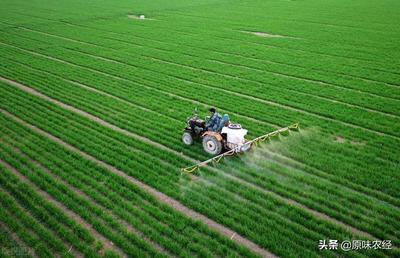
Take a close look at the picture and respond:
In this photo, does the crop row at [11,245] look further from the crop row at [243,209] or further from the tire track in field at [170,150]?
the tire track in field at [170,150]

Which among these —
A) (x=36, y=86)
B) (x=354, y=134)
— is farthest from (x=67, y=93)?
(x=354, y=134)

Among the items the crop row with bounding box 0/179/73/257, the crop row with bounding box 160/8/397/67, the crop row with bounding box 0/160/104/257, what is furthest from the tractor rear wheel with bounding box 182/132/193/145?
the crop row with bounding box 160/8/397/67

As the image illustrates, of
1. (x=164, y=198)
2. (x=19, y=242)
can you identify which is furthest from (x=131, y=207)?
(x=19, y=242)

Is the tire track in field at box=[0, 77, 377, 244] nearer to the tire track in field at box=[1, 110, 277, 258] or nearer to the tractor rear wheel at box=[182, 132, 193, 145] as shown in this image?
the tractor rear wheel at box=[182, 132, 193, 145]

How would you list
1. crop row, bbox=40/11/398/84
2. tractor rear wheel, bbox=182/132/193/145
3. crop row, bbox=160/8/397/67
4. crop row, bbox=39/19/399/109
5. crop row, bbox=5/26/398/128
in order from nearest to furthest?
1. tractor rear wheel, bbox=182/132/193/145
2. crop row, bbox=5/26/398/128
3. crop row, bbox=39/19/399/109
4. crop row, bbox=40/11/398/84
5. crop row, bbox=160/8/397/67

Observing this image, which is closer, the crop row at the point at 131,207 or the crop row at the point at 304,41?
the crop row at the point at 131,207

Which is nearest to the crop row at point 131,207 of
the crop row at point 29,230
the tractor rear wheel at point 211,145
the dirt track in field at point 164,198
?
the dirt track in field at point 164,198

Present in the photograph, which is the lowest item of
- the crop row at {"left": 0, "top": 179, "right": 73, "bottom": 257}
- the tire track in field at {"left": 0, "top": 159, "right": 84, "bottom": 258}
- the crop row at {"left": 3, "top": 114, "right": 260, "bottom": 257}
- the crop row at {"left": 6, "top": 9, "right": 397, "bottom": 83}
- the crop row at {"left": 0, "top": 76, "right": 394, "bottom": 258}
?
the crop row at {"left": 0, "top": 179, "right": 73, "bottom": 257}
